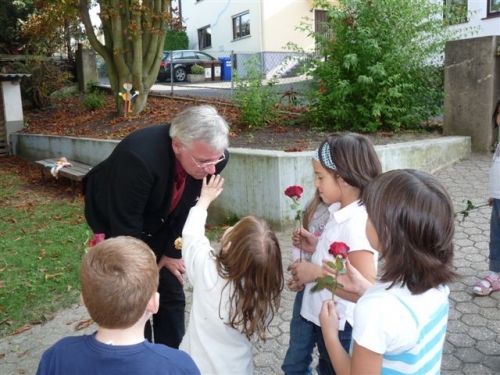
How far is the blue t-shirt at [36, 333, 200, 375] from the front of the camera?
1449 mm

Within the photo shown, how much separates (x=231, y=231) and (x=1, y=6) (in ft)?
57.5

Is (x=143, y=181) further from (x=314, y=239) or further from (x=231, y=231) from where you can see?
(x=314, y=239)

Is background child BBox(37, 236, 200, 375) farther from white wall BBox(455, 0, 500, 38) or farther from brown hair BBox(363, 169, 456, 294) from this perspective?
white wall BBox(455, 0, 500, 38)

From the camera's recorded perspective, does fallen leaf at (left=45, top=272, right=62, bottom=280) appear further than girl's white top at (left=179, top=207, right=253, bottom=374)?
Yes

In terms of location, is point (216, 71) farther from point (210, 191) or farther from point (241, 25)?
point (210, 191)

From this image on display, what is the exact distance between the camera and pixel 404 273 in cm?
156

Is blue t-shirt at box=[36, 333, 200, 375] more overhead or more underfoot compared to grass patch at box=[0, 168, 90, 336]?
more overhead

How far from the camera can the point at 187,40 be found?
102 feet

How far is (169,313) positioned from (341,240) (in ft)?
4.44

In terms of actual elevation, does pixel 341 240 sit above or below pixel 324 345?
above

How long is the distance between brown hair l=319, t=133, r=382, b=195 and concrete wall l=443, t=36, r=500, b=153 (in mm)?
6271

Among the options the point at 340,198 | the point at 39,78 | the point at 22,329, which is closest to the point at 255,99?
the point at 22,329

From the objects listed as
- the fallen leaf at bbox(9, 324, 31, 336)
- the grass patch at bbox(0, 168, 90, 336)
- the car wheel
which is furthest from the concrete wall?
the car wheel

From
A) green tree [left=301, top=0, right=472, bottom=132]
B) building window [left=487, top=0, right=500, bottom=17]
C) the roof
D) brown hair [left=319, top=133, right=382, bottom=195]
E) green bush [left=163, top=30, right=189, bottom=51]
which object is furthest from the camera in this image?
green bush [left=163, top=30, right=189, bottom=51]
